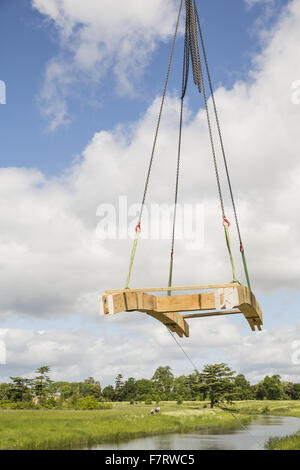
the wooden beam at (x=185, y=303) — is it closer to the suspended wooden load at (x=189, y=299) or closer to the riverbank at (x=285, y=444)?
the suspended wooden load at (x=189, y=299)

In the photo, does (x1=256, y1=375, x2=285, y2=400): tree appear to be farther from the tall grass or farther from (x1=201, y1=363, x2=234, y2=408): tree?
the tall grass

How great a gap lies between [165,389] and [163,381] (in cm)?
255

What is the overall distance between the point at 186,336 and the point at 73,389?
126 meters

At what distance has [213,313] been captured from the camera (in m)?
10.0

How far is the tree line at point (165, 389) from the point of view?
197ft

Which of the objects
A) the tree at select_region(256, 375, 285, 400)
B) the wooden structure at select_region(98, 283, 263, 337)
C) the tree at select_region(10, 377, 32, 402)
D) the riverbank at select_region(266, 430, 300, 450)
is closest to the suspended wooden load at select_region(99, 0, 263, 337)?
the wooden structure at select_region(98, 283, 263, 337)

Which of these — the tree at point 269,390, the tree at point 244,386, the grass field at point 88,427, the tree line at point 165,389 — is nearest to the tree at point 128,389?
the tree line at point 165,389

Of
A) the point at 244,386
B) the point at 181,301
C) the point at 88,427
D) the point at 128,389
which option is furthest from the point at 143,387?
the point at 181,301

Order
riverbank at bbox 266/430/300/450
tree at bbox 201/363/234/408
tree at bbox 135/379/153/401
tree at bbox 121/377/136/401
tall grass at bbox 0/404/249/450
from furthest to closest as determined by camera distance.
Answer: tree at bbox 135/379/153/401 → tree at bbox 121/377/136/401 → tree at bbox 201/363/234/408 → tall grass at bbox 0/404/249/450 → riverbank at bbox 266/430/300/450

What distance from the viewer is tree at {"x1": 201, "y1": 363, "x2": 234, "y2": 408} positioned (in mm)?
58409

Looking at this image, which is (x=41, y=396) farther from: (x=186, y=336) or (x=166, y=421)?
(x=186, y=336)

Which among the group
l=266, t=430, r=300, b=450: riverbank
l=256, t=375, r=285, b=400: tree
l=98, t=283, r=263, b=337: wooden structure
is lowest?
l=266, t=430, r=300, b=450: riverbank

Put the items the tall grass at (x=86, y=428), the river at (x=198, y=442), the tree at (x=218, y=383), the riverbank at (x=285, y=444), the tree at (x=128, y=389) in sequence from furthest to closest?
the tree at (x=128, y=389), the tree at (x=218, y=383), the river at (x=198, y=442), the tall grass at (x=86, y=428), the riverbank at (x=285, y=444)

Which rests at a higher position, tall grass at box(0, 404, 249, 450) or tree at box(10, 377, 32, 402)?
tree at box(10, 377, 32, 402)
